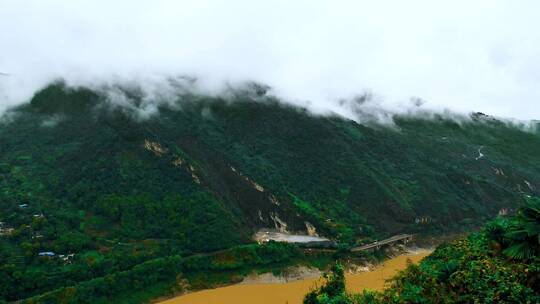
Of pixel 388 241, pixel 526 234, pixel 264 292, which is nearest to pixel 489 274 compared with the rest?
pixel 526 234

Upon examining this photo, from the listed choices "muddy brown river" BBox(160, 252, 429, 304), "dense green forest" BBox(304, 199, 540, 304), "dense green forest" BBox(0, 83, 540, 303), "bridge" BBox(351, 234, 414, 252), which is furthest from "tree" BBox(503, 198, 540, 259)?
"bridge" BBox(351, 234, 414, 252)

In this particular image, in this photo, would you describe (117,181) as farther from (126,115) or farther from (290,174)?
(290,174)

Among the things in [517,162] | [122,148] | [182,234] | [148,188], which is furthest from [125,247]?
[517,162]

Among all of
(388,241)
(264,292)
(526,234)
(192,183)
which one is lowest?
(264,292)

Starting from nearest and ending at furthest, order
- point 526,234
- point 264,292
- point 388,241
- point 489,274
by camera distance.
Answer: point 489,274
point 526,234
point 264,292
point 388,241

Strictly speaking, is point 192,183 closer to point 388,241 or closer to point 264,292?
point 264,292

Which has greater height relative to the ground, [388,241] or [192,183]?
[192,183]

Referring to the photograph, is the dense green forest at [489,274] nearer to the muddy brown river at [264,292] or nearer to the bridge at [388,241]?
the muddy brown river at [264,292]

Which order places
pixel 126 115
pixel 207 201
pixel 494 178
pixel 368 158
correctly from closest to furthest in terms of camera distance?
pixel 207 201
pixel 126 115
pixel 368 158
pixel 494 178
